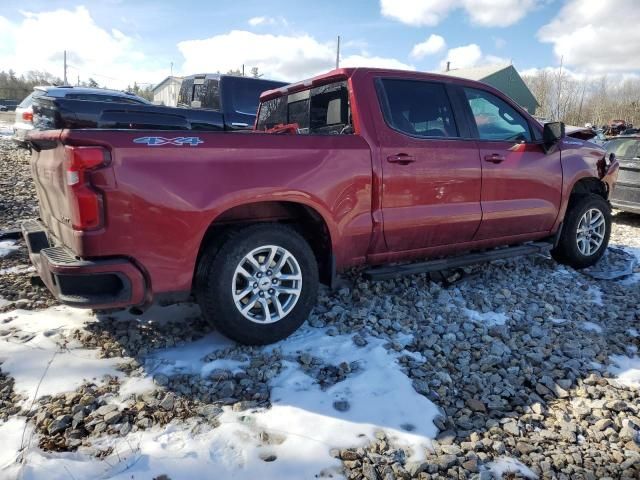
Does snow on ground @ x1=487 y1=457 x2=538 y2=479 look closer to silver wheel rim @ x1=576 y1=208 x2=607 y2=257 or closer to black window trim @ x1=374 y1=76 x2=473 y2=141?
black window trim @ x1=374 y1=76 x2=473 y2=141

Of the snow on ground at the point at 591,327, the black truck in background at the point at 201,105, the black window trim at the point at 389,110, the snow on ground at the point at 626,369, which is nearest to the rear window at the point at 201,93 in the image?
the black truck in background at the point at 201,105

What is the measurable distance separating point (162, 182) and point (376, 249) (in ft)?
5.58

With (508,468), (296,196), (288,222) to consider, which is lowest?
(508,468)

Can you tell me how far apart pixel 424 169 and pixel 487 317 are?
1308 mm

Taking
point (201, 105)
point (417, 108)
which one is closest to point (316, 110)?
point (417, 108)

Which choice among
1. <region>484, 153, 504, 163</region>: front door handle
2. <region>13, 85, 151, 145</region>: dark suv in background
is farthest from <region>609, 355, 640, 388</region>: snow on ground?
<region>13, 85, 151, 145</region>: dark suv in background

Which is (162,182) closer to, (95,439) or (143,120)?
(143,120)

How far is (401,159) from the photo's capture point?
3539 mm

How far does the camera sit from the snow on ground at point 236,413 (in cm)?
209

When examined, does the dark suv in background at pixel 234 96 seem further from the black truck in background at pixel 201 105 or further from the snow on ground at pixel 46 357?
the snow on ground at pixel 46 357

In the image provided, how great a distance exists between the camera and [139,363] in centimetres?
292

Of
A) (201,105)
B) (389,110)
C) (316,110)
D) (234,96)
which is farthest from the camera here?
(201,105)

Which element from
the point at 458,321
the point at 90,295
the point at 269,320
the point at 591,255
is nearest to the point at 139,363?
the point at 90,295

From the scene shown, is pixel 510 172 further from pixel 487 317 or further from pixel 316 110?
pixel 316 110
